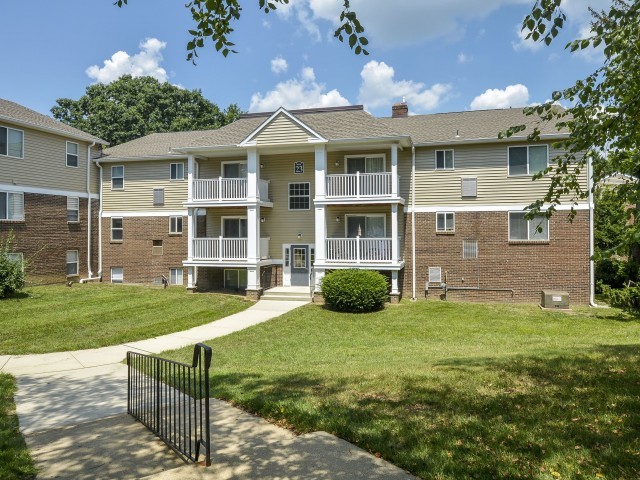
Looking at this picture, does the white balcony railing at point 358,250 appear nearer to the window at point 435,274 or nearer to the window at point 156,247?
the window at point 435,274

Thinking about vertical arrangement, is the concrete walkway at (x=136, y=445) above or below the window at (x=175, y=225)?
below

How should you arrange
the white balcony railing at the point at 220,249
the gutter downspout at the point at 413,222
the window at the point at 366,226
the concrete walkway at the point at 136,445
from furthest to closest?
the window at the point at 366,226, the white balcony railing at the point at 220,249, the gutter downspout at the point at 413,222, the concrete walkway at the point at 136,445

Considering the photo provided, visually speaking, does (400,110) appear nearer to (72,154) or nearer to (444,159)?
(444,159)

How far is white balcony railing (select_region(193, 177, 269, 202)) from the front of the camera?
789 inches

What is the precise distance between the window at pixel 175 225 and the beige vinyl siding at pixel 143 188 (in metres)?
0.51

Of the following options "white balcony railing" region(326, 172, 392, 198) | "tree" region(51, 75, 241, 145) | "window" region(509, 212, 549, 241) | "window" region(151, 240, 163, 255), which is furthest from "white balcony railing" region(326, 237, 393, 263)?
"tree" region(51, 75, 241, 145)

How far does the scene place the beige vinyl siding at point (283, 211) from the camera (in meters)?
21.1

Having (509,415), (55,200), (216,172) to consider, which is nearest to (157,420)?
(509,415)

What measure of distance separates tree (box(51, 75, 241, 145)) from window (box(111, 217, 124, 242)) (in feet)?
69.7

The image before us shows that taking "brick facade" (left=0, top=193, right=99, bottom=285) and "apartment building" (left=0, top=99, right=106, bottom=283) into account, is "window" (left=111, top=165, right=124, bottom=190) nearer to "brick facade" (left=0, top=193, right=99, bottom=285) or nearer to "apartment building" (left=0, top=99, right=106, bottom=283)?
"apartment building" (left=0, top=99, right=106, bottom=283)

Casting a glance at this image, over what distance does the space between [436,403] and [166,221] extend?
64.8 ft

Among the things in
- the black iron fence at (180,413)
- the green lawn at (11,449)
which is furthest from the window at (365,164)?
the green lawn at (11,449)

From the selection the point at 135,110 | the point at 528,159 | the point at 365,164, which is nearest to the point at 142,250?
the point at 365,164

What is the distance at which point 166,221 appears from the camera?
22984 millimetres
